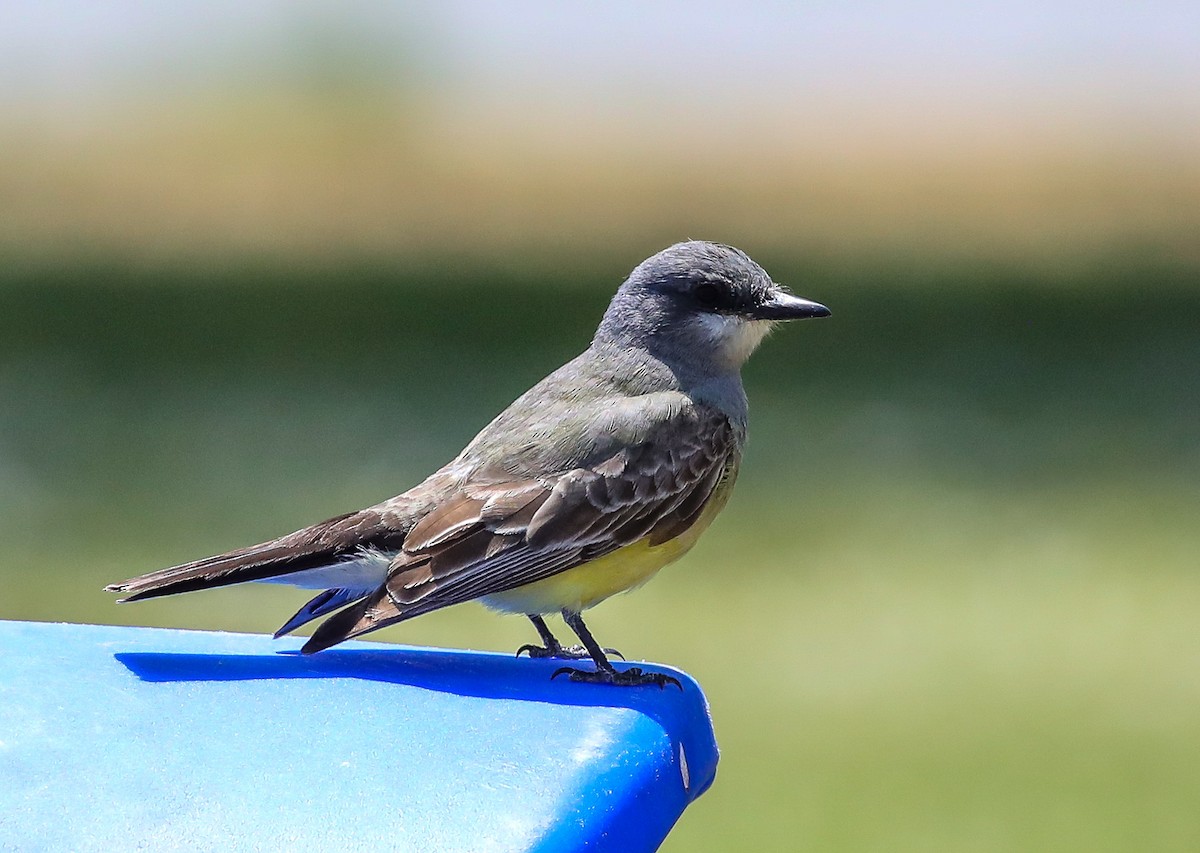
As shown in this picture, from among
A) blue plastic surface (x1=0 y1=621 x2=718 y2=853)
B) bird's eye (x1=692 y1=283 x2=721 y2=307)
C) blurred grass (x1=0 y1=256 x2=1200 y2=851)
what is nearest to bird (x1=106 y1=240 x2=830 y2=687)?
bird's eye (x1=692 y1=283 x2=721 y2=307)

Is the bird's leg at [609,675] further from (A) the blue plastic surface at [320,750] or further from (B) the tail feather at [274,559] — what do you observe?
(B) the tail feather at [274,559]

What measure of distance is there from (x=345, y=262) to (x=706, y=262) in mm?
12611

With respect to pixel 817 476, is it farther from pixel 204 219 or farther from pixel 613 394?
pixel 204 219

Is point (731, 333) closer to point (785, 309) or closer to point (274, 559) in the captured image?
point (785, 309)

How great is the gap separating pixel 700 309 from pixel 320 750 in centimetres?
226

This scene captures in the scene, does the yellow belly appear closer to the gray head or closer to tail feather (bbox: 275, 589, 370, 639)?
tail feather (bbox: 275, 589, 370, 639)

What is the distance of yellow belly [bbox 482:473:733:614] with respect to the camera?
4.32 m

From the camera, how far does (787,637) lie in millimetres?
9617

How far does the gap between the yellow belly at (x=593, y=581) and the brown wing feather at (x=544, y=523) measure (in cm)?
4

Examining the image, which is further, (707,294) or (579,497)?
(707,294)

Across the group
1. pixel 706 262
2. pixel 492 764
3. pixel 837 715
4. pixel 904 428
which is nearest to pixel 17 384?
pixel 904 428

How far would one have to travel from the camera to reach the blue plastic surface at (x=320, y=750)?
271cm

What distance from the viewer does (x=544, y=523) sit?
426 cm

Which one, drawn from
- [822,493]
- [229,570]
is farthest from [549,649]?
[822,493]
